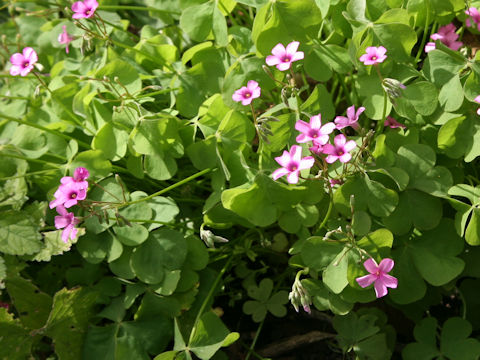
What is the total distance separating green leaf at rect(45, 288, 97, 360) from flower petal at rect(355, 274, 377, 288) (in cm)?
82

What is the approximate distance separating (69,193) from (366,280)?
2.66ft

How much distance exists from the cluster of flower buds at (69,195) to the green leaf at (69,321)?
214 mm

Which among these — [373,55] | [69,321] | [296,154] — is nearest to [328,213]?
[296,154]

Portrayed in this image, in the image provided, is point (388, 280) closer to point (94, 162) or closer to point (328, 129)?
point (328, 129)

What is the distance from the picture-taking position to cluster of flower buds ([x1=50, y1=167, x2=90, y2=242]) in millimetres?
1513

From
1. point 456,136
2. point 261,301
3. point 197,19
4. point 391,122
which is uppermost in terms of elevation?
point 197,19

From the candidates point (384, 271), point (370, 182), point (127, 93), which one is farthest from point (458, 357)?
point (127, 93)

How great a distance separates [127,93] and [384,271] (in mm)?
884

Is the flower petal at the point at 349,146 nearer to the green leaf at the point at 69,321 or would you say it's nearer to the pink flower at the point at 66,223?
the pink flower at the point at 66,223

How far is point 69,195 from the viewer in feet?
5.06

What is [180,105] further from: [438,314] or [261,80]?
[438,314]

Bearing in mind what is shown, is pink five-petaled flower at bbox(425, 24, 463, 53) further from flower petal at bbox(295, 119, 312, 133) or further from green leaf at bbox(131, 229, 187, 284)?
green leaf at bbox(131, 229, 187, 284)

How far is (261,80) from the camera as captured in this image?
1.68m

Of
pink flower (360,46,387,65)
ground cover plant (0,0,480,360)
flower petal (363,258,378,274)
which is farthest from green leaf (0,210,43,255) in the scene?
pink flower (360,46,387,65)
